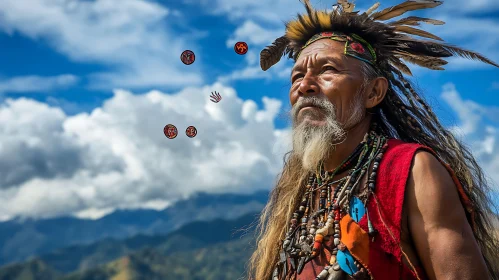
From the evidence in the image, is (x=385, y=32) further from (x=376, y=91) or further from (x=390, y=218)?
(x=390, y=218)

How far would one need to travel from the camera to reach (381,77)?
15.4 feet

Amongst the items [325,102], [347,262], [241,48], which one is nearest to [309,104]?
[325,102]

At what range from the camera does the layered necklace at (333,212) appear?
12.6 ft

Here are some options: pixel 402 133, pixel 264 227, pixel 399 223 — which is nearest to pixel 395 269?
pixel 399 223

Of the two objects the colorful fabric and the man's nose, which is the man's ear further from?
the colorful fabric

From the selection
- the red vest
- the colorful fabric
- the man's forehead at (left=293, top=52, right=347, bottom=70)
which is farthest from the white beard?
the colorful fabric

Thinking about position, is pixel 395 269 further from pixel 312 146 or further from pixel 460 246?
pixel 312 146

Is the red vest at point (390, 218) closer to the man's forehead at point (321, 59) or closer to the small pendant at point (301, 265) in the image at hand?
the small pendant at point (301, 265)

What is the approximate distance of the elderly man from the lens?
3.59 m

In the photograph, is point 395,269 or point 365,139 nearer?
point 395,269

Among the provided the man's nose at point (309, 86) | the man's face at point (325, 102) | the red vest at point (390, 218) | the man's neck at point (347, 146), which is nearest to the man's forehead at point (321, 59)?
the man's face at point (325, 102)

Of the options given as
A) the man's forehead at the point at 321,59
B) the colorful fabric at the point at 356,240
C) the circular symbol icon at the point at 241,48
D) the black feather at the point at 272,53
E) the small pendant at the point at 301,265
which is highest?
the circular symbol icon at the point at 241,48

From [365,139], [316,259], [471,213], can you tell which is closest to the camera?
[471,213]

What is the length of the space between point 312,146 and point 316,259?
35.1 inches
